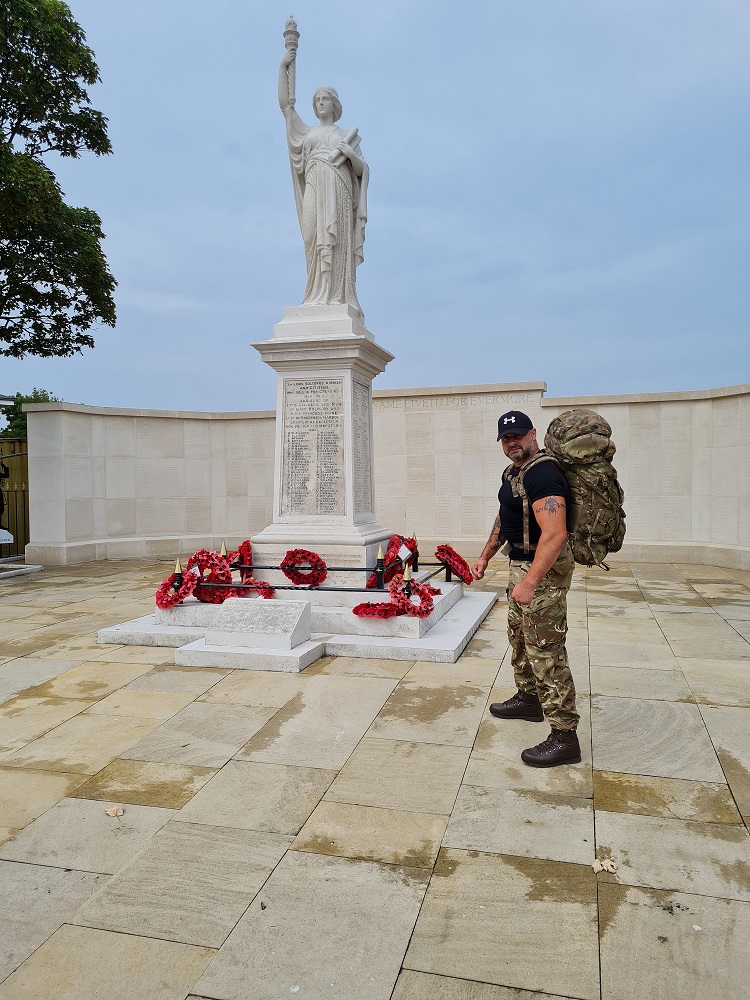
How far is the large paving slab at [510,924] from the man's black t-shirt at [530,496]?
5.49 feet

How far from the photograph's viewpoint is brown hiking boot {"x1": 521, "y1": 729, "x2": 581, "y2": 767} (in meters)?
3.72

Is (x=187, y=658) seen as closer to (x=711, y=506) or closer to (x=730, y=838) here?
(x=730, y=838)

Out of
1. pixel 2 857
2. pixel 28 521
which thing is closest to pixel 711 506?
Result: pixel 2 857

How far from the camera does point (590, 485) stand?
3.65 meters

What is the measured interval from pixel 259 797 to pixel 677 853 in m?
1.84

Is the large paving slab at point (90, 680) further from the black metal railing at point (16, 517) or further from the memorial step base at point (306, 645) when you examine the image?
the black metal railing at point (16, 517)

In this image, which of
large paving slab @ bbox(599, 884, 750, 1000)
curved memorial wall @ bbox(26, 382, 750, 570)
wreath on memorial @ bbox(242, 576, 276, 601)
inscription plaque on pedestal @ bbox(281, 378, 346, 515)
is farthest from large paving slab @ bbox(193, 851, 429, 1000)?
curved memorial wall @ bbox(26, 382, 750, 570)

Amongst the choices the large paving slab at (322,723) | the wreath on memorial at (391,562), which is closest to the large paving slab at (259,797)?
the large paving slab at (322,723)

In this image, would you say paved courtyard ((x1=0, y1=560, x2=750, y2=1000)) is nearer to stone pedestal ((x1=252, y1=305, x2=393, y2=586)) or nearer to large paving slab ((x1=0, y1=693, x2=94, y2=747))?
large paving slab ((x1=0, y1=693, x2=94, y2=747))

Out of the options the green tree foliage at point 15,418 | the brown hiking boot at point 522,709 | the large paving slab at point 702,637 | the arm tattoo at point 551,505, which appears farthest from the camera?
the green tree foliage at point 15,418

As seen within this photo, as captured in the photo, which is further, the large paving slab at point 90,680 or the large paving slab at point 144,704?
the large paving slab at point 90,680

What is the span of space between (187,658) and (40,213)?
8893mm

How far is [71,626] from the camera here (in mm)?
7219

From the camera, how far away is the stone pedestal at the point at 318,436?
23.9 ft
